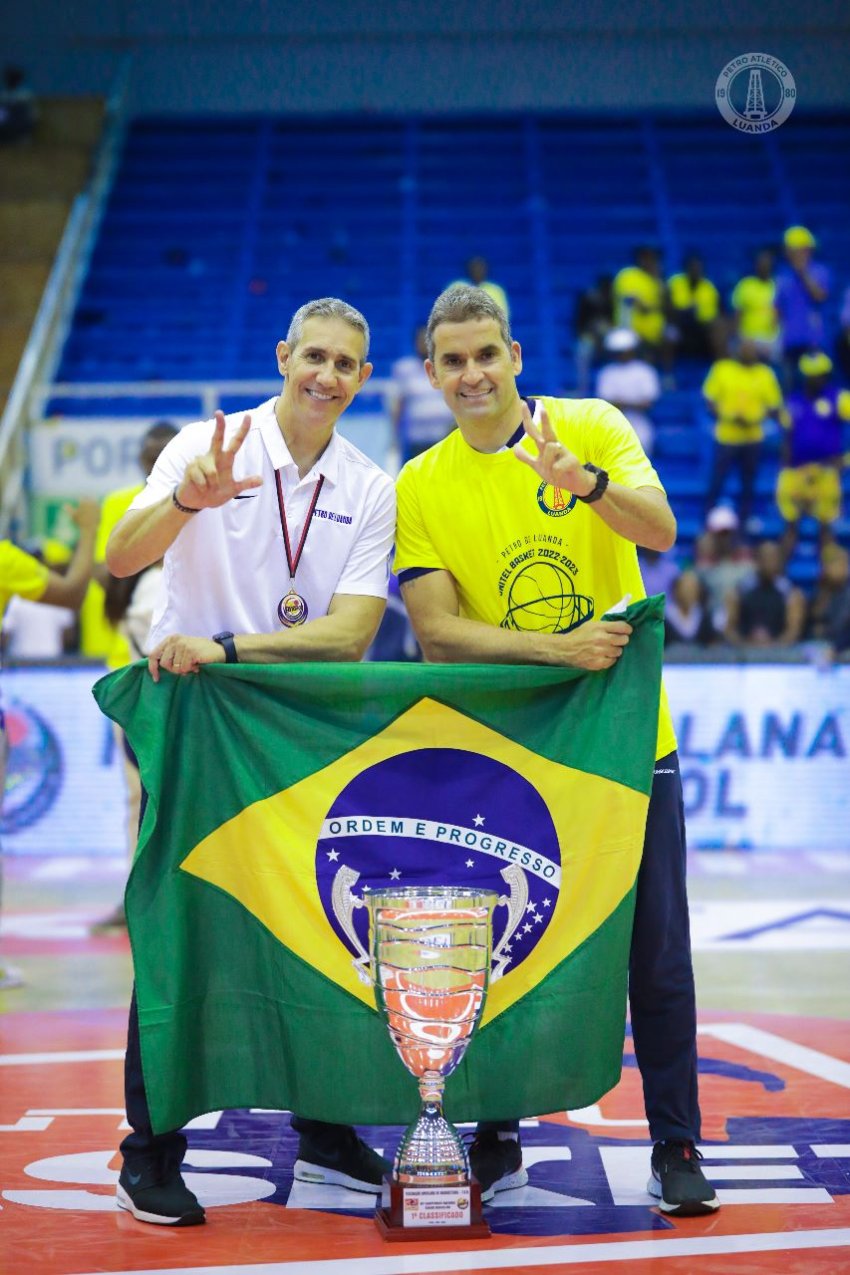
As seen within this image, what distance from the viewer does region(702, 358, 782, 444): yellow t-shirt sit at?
1312 centimetres

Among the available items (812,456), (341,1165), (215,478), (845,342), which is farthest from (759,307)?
(341,1165)

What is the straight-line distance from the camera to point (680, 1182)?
3.53m

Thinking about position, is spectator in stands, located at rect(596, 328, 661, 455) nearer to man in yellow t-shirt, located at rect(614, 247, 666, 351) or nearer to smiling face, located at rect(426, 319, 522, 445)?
man in yellow t-shirt, located at rect(614, 247, 666, 351)

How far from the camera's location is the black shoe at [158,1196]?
346 cm

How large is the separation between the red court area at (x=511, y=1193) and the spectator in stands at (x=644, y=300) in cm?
1101

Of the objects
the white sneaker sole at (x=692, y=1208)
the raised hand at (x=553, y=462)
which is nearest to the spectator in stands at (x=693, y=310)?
the raised hand at (x=553, y=462)

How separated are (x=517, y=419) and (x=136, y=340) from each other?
582 inches

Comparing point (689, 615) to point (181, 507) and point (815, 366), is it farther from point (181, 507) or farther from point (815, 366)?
point (181, 507)

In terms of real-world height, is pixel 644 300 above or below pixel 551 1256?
above

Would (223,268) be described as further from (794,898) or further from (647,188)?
(794,898)

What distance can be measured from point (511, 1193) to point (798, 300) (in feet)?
37.0

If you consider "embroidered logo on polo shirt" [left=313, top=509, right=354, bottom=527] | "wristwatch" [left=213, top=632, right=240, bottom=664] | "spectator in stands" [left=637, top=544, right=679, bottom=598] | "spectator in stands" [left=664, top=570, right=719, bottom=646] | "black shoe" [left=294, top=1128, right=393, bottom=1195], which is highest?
"spectator in stands" [left=637, top=544, right=679, bottom=598]

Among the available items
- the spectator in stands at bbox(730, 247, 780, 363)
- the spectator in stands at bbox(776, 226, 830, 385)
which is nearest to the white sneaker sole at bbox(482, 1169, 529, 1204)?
the spectator in stands at bbox(776, 226, 830, 385)

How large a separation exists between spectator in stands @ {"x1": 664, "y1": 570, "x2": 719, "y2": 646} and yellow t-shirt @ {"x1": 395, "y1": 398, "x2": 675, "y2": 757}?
678cm
